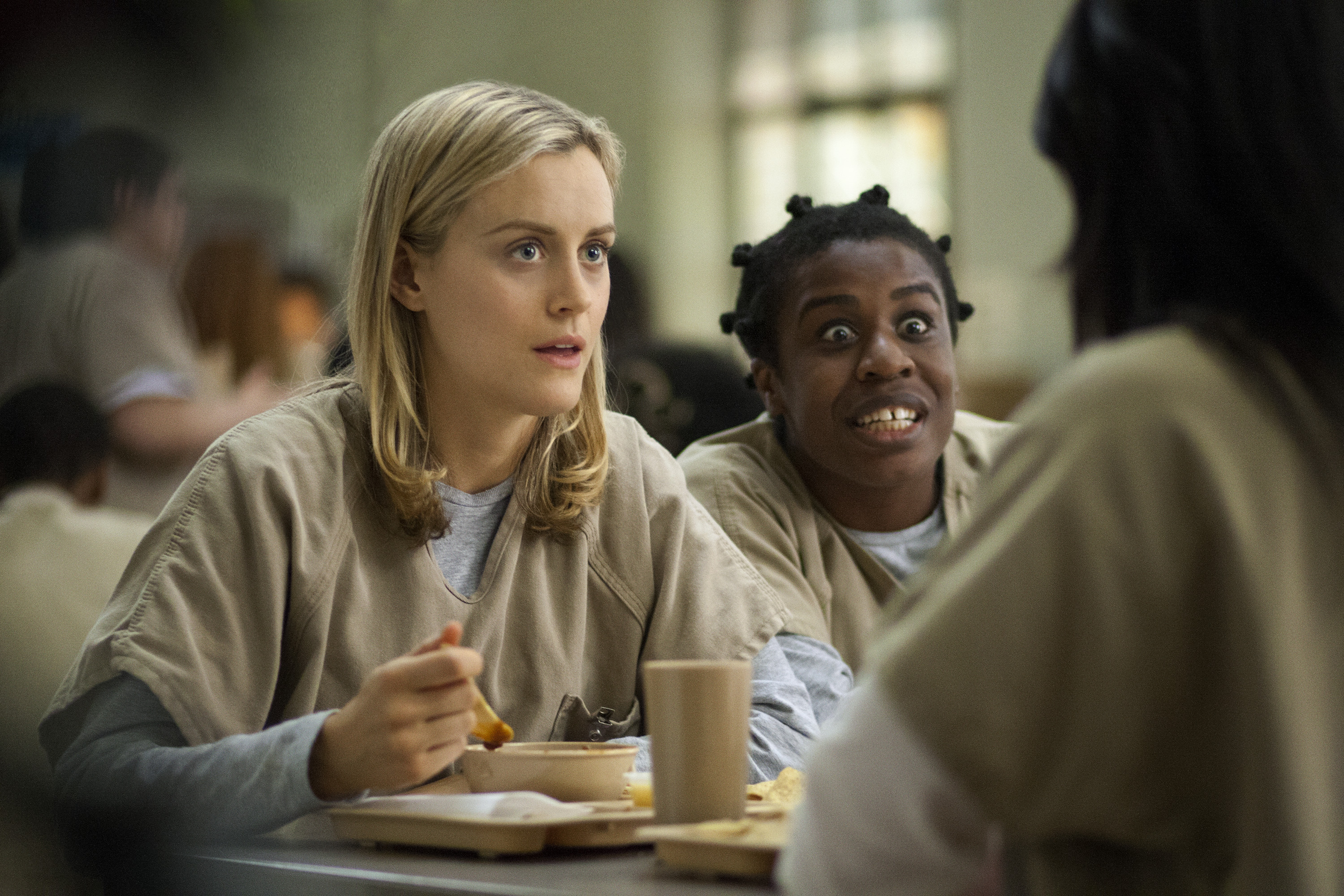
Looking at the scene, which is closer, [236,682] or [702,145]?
[236,682]

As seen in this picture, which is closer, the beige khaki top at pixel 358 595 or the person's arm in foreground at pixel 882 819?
the person's arm in foreground at pixel 882 819

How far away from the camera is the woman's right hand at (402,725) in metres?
1.04

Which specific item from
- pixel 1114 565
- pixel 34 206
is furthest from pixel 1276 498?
pixel 34 206

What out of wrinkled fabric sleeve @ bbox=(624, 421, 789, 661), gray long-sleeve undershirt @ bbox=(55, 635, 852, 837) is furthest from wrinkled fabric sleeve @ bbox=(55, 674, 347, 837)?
wrinkled fabric sleeve @ bbox=(624, 421, 789, 661)

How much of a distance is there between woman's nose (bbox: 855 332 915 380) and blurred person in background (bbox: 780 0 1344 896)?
3.12ft

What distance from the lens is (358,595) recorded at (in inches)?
53.9

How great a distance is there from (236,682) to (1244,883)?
2.99 feet

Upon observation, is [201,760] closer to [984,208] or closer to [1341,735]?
[1341,735]

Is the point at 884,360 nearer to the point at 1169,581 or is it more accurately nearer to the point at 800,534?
the point at 800,534

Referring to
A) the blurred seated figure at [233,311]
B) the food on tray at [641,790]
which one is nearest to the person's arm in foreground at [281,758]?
the food on tray at [641,790]

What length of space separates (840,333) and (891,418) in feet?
0.43

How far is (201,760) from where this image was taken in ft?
3.75

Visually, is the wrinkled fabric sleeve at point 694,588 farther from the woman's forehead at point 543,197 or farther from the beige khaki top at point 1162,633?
the beige khaki top at point 1162,633

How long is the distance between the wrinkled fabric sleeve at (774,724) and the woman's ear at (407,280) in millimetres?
538
